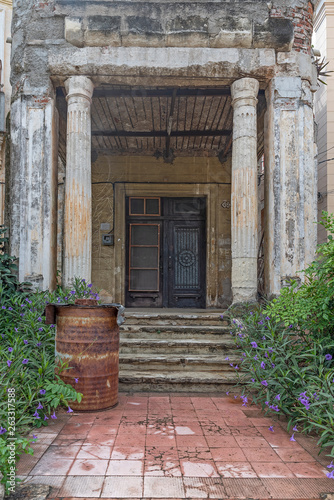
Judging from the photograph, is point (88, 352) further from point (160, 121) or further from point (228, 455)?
point (160, 121)

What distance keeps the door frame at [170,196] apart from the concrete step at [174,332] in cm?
322

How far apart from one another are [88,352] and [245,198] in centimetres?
302

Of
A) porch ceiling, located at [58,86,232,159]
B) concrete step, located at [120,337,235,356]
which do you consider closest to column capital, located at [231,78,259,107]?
porch ceiling, located at [58,86,232,159]

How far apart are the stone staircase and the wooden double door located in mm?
2904

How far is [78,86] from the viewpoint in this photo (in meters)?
5.74

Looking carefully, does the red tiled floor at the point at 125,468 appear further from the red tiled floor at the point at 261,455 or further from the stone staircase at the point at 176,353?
the stone staircase at the point at 176,353

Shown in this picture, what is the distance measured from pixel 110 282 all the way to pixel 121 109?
342 centimetres

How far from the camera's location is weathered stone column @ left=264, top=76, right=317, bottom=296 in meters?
5.75

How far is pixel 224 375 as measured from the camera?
15.5 feet

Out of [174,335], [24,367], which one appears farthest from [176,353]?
[24,367]

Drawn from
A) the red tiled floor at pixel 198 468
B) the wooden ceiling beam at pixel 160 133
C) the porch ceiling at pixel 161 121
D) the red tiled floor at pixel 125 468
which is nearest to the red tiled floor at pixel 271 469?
the red tiled floor at pixel 198 468

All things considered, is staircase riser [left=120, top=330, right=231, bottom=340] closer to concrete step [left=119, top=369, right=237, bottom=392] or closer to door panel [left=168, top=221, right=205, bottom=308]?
concrete step [left=119, top=369, right=237, bottom=392]

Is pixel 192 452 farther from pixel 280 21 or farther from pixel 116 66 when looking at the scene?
pixel 280 21

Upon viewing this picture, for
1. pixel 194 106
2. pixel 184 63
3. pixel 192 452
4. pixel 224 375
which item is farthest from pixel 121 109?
pixel 192 452
